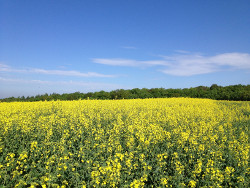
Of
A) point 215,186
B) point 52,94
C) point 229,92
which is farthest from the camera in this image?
point 229,92

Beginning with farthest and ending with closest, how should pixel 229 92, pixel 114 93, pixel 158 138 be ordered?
1. pixel 229 92
2. pixel 114 93
3. pixel 158 138

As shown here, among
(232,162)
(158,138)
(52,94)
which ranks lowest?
(232,162)

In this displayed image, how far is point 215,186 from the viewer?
441cm

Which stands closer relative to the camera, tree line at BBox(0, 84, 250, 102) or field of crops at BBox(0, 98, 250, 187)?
field of crops at BBox(0, 98, 250, 187)

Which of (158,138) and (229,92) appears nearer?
(158,138)

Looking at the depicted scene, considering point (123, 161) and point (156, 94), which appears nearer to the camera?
point (123, 161)

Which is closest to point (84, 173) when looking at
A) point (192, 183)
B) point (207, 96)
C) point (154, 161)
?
point (154, 161)

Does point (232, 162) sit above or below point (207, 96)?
below

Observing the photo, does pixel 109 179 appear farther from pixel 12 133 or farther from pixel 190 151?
pixel 12 133

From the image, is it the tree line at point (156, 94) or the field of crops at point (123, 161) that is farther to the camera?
the tree line at point (156, 94)

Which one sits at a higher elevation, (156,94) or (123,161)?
(156,94)

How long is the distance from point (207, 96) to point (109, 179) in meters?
30.5

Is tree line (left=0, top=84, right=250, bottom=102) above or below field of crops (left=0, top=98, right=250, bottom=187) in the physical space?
above

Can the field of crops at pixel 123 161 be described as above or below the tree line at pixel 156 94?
below
